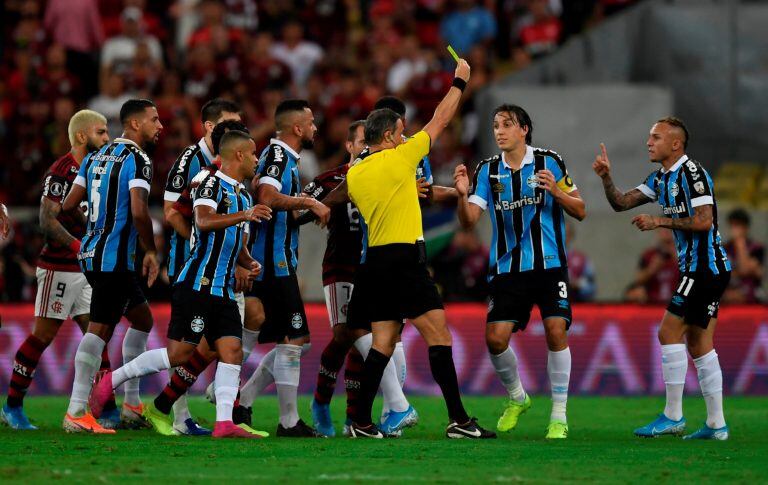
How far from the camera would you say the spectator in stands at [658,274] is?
1741 cm

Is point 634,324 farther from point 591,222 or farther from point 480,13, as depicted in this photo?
point 480,13

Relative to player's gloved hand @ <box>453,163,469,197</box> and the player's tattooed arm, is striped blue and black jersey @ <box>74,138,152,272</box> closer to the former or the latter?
player's gloved hand @ <box>453,163,469,197</box>

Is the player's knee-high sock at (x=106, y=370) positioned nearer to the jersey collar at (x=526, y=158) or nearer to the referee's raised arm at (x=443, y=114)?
the referee's raised arm at (x=443, y=114)

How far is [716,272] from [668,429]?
4.26 ft

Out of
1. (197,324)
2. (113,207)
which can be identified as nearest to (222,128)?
(113,207)

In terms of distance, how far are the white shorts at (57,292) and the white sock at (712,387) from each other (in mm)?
5078

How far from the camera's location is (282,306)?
36.9 feet

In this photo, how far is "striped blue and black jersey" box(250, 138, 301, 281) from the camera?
11.2 m

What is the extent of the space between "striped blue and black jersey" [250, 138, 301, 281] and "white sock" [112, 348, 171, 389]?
1098 mm

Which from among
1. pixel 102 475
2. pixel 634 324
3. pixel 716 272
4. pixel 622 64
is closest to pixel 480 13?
pixel 622 64

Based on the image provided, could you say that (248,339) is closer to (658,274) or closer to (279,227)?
(279,227)

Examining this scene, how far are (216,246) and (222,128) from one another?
1.13 meters

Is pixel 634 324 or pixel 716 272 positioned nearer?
pixel 716 272

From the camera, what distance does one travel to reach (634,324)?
16344 mm
